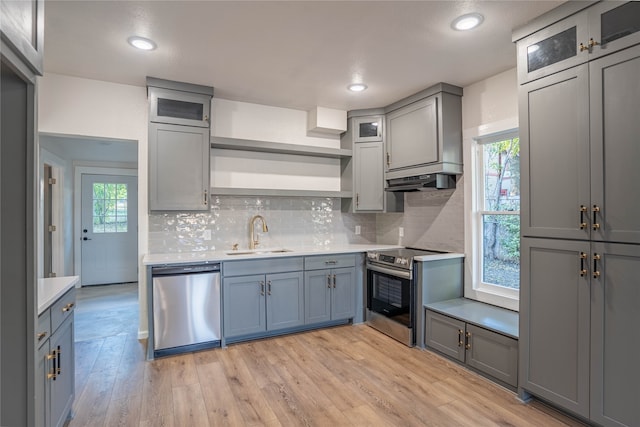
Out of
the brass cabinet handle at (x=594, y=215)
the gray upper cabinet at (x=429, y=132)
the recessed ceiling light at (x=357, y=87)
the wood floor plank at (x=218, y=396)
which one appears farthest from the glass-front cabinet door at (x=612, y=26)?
the wood floor plank at (x=218, y=396)

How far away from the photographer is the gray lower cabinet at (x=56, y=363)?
1613mm

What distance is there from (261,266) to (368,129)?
2.12 metres

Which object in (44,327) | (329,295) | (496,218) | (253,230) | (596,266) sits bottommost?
(329,295)

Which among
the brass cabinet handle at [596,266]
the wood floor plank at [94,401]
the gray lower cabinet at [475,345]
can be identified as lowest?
the wood floor plank at [94,401]

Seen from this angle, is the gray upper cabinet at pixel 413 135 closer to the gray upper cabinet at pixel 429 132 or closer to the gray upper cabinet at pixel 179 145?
the gray upper cabinet at pixel 429 132

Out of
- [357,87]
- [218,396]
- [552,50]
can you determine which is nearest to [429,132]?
[357,87]

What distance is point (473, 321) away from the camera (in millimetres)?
2781

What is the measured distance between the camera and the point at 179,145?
11.2ft

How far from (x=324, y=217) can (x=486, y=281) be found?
1999 millimetres

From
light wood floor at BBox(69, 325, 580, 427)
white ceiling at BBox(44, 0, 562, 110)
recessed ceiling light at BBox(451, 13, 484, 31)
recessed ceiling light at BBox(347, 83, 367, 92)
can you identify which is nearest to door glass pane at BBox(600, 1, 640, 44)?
white ceiling at BBox(44, 0, 562, 110)

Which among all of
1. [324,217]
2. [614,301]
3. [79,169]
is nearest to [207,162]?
[324,217]

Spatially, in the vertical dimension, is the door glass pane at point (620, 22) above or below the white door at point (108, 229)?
above

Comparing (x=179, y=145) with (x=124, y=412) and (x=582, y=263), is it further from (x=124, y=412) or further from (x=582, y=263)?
(x=582, y=263)

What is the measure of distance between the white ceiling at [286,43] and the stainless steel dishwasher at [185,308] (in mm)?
1810
